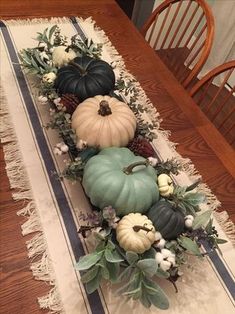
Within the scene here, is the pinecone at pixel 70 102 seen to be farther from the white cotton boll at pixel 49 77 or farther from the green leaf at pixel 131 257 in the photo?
the green leaf at pixel 131 257

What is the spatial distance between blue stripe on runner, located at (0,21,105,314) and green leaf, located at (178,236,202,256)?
0.65ft

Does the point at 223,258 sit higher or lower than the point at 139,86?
lower

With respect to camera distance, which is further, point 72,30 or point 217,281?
point 72,30

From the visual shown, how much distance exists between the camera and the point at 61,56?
1.00 meters

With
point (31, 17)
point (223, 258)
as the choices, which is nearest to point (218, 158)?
point (223, 258)

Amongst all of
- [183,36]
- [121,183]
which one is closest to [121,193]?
[121,183]

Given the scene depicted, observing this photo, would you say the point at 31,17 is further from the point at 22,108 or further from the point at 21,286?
the point at 21,286

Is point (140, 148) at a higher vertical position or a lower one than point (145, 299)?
higher

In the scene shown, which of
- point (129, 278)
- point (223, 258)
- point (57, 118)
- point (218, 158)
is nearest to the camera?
point (129, 278)

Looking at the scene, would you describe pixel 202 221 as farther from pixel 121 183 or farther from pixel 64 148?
pixel 64 148

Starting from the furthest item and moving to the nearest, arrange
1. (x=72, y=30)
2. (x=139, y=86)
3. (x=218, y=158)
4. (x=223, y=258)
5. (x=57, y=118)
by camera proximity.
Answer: (x=72, y=30)
(x=139, y=86)
(x=218, y=158)
(x=57, y=118)
(x=223, y=258)

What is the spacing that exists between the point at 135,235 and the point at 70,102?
1.33 feet

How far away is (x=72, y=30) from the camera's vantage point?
4.30 ft

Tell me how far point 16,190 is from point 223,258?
51 cm
